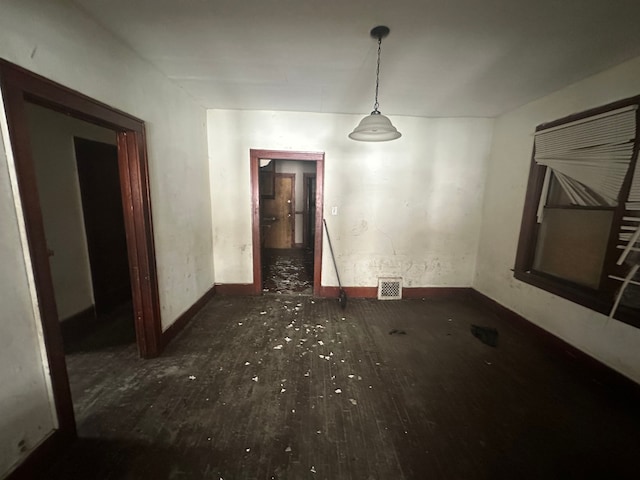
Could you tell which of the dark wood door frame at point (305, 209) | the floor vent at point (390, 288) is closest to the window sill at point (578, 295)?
the floor vent at point (390, 288)

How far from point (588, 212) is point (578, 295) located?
73 centimetres

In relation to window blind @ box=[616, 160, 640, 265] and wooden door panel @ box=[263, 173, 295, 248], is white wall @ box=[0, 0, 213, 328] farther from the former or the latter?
window blind @ box=[616, 160, 640, 265]

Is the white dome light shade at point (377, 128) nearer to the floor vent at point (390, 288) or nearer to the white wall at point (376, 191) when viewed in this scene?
the white wall at point (376, 191)

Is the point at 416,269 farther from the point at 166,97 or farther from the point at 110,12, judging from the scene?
the point at 110,12

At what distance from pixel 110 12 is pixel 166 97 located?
89cm

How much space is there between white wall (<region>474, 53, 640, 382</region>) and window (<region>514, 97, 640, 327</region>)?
104mm

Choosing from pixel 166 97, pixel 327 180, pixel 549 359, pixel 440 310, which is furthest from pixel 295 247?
pixel 549 359

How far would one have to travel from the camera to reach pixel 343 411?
5.55 feet

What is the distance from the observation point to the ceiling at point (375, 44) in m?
1.42

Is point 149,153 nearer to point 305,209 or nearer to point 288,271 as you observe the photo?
point 288,271

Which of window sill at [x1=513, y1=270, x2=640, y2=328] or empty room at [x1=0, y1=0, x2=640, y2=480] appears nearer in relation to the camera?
empty room at [x1=0, y1=0, x2=640, y2=480]

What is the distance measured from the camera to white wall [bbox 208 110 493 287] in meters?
3.31

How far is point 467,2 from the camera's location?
1351 mm

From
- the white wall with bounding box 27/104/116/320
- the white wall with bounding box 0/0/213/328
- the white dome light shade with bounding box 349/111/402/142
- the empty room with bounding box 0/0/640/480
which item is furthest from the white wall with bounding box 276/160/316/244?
the white dome light shade with bounding box 349/111/402/142
